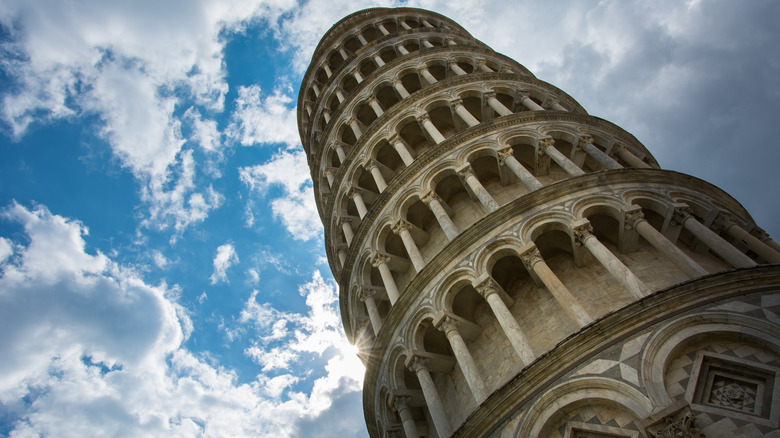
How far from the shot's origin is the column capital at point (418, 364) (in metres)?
11.8

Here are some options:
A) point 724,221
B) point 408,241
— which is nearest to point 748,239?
point 724,221

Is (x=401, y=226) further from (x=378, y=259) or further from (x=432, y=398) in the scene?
(x=432, y=398)

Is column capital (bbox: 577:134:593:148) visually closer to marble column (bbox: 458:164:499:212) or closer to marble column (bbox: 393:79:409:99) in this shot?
marble column (bbox: 458:164:499:212)

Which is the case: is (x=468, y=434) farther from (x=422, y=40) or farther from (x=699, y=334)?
(x=422, y=40)

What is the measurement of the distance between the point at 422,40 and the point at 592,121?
1134 cm

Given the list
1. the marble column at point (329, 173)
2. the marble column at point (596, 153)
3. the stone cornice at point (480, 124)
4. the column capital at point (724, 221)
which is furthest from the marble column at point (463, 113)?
the column capital at point (724, 221)

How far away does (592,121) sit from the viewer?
17.3 metres

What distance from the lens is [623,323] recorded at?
29.0ft

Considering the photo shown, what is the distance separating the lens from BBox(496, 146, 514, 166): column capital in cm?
1525

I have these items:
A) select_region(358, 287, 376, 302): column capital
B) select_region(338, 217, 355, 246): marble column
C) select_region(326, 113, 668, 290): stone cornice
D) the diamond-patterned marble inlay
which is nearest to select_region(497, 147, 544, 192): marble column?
select_region(326, 113, 668, 290): stone cornice

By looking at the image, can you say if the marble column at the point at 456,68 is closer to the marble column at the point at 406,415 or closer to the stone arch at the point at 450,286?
the stone arch at the point at 450,286

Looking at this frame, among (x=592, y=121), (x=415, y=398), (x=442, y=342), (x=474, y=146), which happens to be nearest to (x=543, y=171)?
(x=474, y=146)

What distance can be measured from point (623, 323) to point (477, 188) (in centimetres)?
639

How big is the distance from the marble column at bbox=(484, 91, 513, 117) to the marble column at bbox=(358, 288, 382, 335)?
7.11 m
